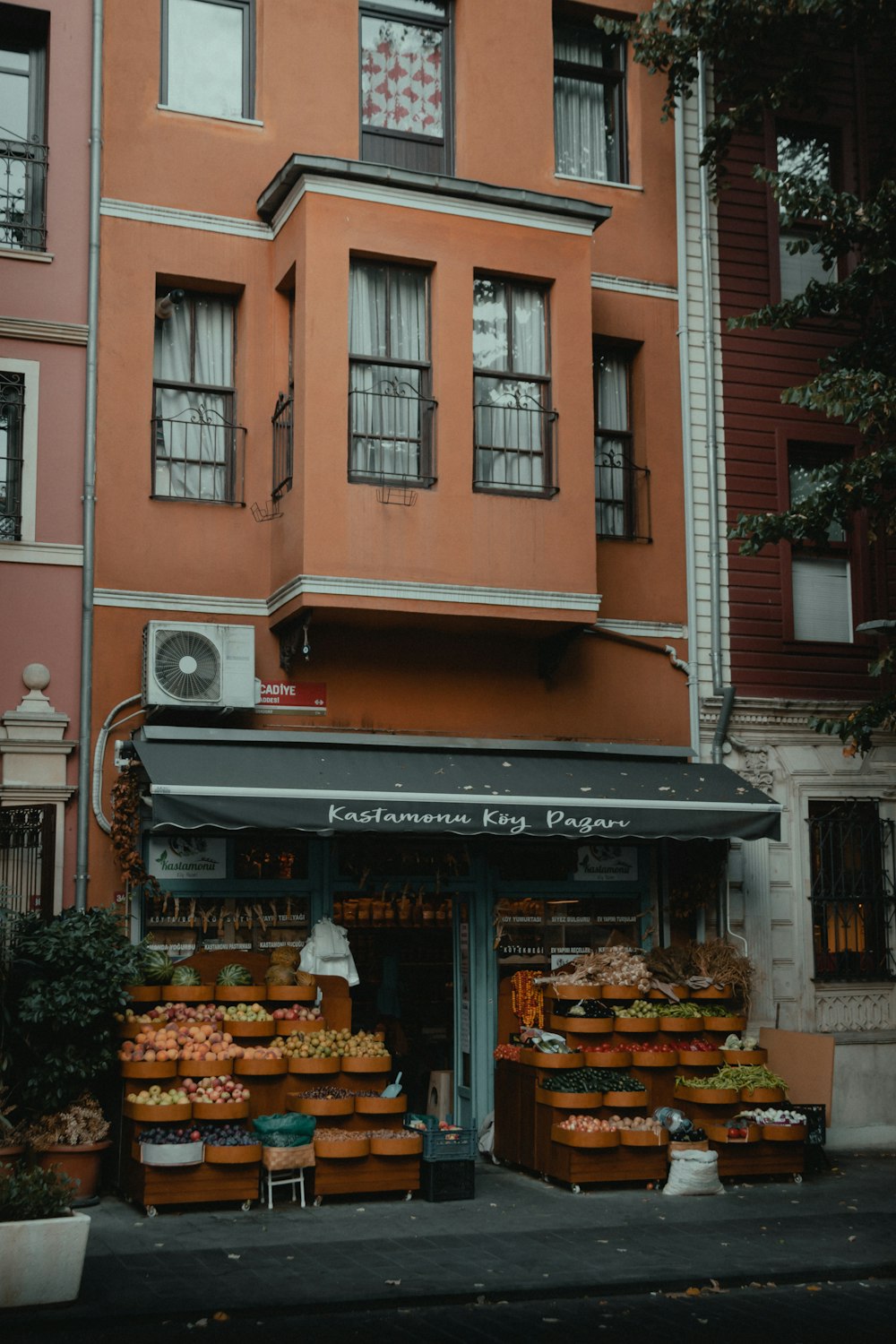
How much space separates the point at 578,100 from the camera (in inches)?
643

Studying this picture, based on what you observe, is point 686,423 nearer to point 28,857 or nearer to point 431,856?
point 431,856

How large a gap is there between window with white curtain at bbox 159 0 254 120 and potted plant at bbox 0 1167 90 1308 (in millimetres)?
10427

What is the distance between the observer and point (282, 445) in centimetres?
1405

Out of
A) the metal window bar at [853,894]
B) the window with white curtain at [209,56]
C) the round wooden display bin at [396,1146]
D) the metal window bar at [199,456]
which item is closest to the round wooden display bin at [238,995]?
the round wooden display bin at [396,1146]

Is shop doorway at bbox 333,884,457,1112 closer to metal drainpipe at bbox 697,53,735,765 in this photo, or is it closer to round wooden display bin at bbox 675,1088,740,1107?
round wooden display bin at bbox 675,1088,740,1107

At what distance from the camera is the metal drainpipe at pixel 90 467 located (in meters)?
13.0

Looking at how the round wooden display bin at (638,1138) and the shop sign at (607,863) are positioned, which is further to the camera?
the shop sign at (607,863)

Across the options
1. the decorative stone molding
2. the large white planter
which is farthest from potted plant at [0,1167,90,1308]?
the decorative stone molding

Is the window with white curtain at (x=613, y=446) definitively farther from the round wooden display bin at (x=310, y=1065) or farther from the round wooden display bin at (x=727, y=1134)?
the round wooden display bin at (x=310, y=1065)

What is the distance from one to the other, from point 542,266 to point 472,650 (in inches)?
152

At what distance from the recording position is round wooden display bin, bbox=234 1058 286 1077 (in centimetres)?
1204

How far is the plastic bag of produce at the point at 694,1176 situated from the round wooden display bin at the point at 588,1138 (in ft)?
1.79

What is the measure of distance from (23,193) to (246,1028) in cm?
805

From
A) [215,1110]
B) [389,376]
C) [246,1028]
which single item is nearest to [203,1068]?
[215,1110]
